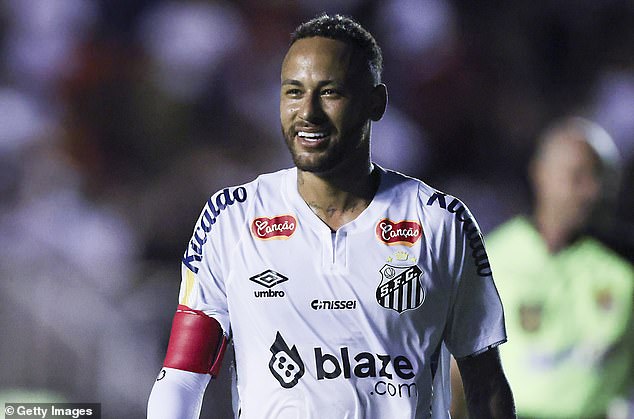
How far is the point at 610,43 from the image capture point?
715cm

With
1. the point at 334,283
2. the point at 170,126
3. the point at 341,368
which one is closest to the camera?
the point at 341,368

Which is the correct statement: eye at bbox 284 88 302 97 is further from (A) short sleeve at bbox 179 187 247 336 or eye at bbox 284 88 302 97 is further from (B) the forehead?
(A) short sleeve at bbox 179 187 247 336

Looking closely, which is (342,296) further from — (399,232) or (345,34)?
(345,34)

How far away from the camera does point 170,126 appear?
6344mm

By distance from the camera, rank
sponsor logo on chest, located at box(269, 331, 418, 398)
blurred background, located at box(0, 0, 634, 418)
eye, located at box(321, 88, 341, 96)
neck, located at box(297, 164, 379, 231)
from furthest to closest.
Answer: blurred background, located at box(0, 0, 634, 418) → neck, located at box(297, 164, 379, 231) → eye, located at box(321, 88, 341, 96) → sponsor logo on chest, located at box(269, 331, 418, 398)

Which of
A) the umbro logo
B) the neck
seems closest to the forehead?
the neck

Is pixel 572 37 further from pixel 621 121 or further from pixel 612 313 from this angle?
pixel 612 313

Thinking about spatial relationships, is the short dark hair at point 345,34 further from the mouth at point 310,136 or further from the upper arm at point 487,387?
the upper arm at point 487,387

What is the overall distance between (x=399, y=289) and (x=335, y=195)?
1.11 ft

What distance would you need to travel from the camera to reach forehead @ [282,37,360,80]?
9.05ft

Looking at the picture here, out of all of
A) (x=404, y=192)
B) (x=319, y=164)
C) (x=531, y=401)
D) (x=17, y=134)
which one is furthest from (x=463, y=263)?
(x=17, y=134)

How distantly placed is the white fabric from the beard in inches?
25.7

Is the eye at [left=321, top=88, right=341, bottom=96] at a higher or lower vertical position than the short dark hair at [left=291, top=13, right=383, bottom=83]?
lower

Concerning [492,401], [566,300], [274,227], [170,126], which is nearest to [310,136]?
[274,227]
